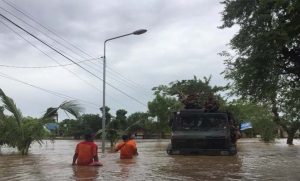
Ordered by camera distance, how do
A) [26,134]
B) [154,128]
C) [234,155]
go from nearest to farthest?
[234,155] → [26,134] → [154,128]

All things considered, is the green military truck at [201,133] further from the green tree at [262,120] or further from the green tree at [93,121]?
the green tree at [93,121]

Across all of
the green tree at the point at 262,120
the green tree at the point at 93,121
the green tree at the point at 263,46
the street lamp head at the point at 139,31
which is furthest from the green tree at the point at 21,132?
the green tree at the point at 93,121

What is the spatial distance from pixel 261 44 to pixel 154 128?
6377 cm

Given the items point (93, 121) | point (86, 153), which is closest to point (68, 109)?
point (86, 153)

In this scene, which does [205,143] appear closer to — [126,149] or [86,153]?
[126,149]

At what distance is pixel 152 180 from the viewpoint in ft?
37.3

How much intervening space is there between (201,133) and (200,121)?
72cm

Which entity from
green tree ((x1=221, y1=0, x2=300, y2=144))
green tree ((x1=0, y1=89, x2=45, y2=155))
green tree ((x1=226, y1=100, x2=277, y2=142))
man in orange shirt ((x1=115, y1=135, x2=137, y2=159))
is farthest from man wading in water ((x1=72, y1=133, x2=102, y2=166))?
green tree ((x1=226, y1=100, x2=277, y2=142))

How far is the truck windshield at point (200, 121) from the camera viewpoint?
21.7m

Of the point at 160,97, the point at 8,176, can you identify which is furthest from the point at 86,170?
the point at 160,97

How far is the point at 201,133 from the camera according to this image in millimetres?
21219

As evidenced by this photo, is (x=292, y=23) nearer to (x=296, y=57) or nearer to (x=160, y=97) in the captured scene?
(x=296, y=57)

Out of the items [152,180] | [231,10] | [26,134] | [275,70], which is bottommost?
[152,180]

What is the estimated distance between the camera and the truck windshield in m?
21.7
